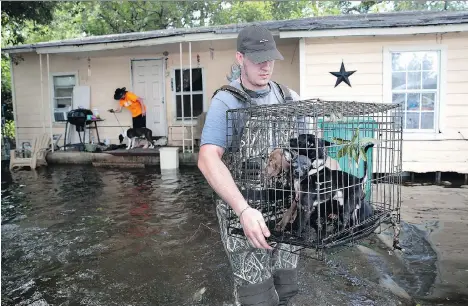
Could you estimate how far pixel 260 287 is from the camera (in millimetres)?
2264

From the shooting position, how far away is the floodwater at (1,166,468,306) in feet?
12.0

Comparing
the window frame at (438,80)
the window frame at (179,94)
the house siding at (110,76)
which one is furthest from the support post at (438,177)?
the window frame at (179,94)

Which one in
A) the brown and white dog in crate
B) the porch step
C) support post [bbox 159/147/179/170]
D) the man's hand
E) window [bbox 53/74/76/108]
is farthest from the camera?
window [bbox 53/74/76/108]

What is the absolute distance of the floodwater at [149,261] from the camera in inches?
143

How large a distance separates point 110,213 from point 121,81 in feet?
23.0

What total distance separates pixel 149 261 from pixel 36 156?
27.3ft

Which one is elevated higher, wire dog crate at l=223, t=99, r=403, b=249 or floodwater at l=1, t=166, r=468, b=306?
wire dog crate at l=223, t=99, r=403, b=249

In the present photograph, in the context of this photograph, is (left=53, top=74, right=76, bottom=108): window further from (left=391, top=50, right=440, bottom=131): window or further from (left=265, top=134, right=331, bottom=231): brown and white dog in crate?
(left=265, top=134, right=331, bottom=231): brown and white dog in crate

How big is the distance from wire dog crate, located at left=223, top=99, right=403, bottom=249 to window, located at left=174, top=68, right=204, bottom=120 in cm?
990

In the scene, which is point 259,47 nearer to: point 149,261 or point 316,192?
point 316,192

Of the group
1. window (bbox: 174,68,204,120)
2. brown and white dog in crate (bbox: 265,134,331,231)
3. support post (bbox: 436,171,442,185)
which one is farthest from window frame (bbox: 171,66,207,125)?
brown and white dog in crate (bbox: 265,134,331,231)

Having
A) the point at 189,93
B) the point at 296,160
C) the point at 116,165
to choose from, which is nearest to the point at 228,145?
the point at 296,160

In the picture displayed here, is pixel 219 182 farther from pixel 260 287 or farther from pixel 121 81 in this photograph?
pixel 121 81

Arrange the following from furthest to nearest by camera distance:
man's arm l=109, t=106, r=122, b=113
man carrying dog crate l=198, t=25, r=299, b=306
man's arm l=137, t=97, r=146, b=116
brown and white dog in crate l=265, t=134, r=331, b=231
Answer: man's arm l=109, t=106, r=122, b=113 < man's arm l=137, t=97, r=146, b=116 < man carrying dog crate l=198, t=25, r=299, b=306 < brown and white dog in crate l=265, t=134, r=331, b=231
